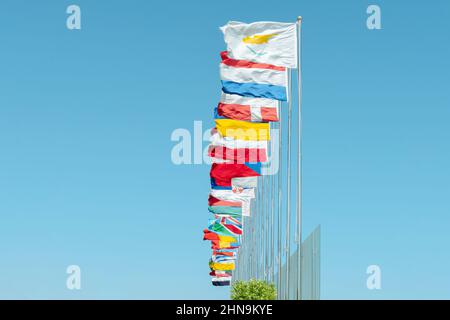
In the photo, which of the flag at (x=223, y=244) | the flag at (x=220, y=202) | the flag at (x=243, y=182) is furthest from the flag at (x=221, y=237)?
the flag at (x=243, y=182)

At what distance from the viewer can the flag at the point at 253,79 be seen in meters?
36.5

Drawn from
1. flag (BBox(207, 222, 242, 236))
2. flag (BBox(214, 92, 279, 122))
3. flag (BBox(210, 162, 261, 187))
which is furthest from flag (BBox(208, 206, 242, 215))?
flag (BBox(214, 92, 279, 122))

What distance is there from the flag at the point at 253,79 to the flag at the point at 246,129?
194cm

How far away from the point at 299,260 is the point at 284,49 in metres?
8.41

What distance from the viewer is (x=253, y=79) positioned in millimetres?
36625

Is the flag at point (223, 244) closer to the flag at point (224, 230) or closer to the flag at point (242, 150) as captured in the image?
the flag at point (224, 230)

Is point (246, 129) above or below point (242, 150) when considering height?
above

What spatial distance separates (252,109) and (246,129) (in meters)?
1.10

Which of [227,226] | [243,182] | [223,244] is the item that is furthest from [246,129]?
[223,244]

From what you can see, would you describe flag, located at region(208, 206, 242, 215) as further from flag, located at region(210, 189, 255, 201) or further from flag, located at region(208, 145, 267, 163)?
flag, located at region(208, 145, 267, 163)

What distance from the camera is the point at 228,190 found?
51.0m

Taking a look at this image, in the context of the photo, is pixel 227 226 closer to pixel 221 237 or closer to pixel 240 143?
pixel 221 237

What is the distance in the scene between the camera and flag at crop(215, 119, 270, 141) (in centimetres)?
3847
